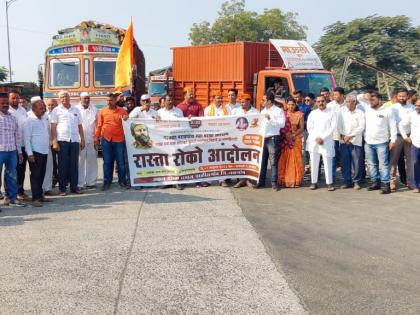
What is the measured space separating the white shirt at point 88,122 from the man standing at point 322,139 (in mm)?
4223

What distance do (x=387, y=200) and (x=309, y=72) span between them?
5.06 meters

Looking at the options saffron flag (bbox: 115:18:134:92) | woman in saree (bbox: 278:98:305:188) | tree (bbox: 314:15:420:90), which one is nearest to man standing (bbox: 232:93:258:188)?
woman in saree (bbox: 278:98:305:188)

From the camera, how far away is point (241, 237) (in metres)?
6.05

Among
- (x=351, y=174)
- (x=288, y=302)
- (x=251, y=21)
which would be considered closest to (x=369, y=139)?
(x=351, y=174)

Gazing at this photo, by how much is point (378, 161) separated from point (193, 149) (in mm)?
3517

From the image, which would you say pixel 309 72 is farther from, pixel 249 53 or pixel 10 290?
pixel 10 290

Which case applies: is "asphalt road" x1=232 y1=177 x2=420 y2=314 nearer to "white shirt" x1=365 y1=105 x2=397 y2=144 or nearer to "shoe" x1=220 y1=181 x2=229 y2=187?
"shoe" x1=220 y1=181 x2=229 y2=187

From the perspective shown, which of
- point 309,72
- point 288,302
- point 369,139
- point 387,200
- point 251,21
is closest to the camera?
point 288,302

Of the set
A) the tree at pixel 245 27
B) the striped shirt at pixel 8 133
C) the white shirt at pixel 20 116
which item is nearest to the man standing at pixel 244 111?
the white shirt at pixel 20 116

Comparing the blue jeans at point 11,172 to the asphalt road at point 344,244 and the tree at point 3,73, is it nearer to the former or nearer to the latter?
the asphalt road at point 344,244

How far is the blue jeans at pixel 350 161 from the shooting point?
9.28 metres

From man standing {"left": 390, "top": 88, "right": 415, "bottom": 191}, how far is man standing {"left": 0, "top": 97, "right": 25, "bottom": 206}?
6720 mm

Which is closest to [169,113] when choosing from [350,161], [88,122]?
[88,122]

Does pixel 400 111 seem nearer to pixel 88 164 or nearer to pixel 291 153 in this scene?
pixel 291 153
